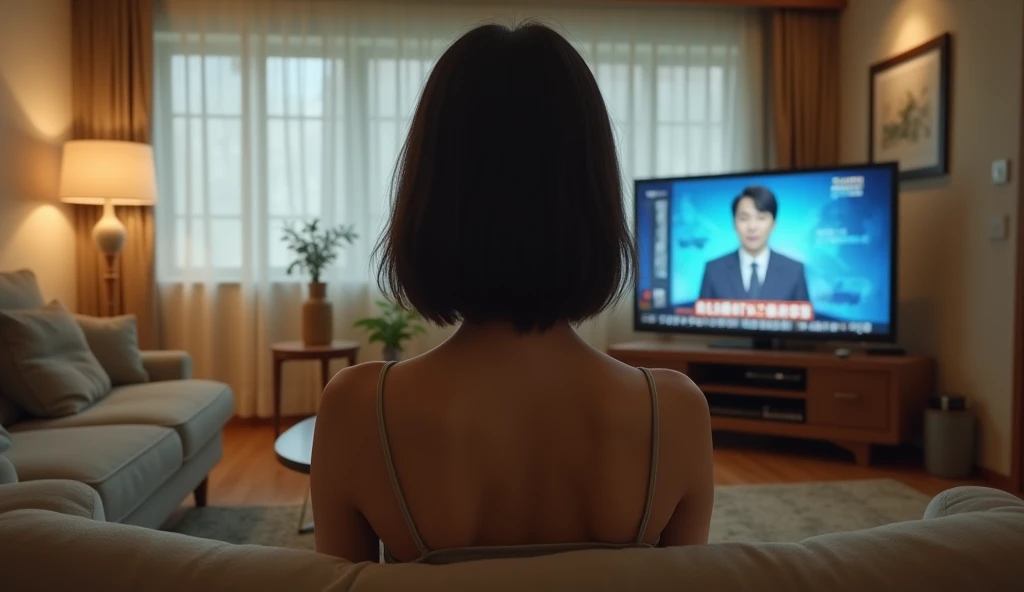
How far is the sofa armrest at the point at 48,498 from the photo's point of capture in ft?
2.00

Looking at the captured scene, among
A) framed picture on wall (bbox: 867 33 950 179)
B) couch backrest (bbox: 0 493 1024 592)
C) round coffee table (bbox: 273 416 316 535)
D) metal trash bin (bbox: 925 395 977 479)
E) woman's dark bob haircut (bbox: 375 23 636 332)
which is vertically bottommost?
metal trash bin (bbox: 925 395 977 479)

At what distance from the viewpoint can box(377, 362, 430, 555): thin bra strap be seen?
2.35ft

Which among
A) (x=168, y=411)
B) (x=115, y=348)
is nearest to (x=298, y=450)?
(x=168, y=411)

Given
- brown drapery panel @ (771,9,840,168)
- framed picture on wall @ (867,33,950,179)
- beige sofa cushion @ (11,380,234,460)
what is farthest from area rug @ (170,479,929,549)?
brown drapery panel @ (771,9,840,168)

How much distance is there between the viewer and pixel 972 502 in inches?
25.6

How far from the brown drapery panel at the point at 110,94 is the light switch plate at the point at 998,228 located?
14.3 feet

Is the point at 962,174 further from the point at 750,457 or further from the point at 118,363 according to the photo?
the point at 118,363

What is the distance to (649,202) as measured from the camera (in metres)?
4.38

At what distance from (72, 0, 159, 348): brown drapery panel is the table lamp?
412 mm

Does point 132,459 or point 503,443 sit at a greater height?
point 503,443

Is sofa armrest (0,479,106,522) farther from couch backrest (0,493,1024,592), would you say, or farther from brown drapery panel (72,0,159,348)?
brown drapery panel (72,0,159,348)

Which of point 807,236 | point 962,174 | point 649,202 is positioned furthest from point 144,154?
point 962,174

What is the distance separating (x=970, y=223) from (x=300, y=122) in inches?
142

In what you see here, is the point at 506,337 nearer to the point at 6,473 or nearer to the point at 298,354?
the point at 6,473
